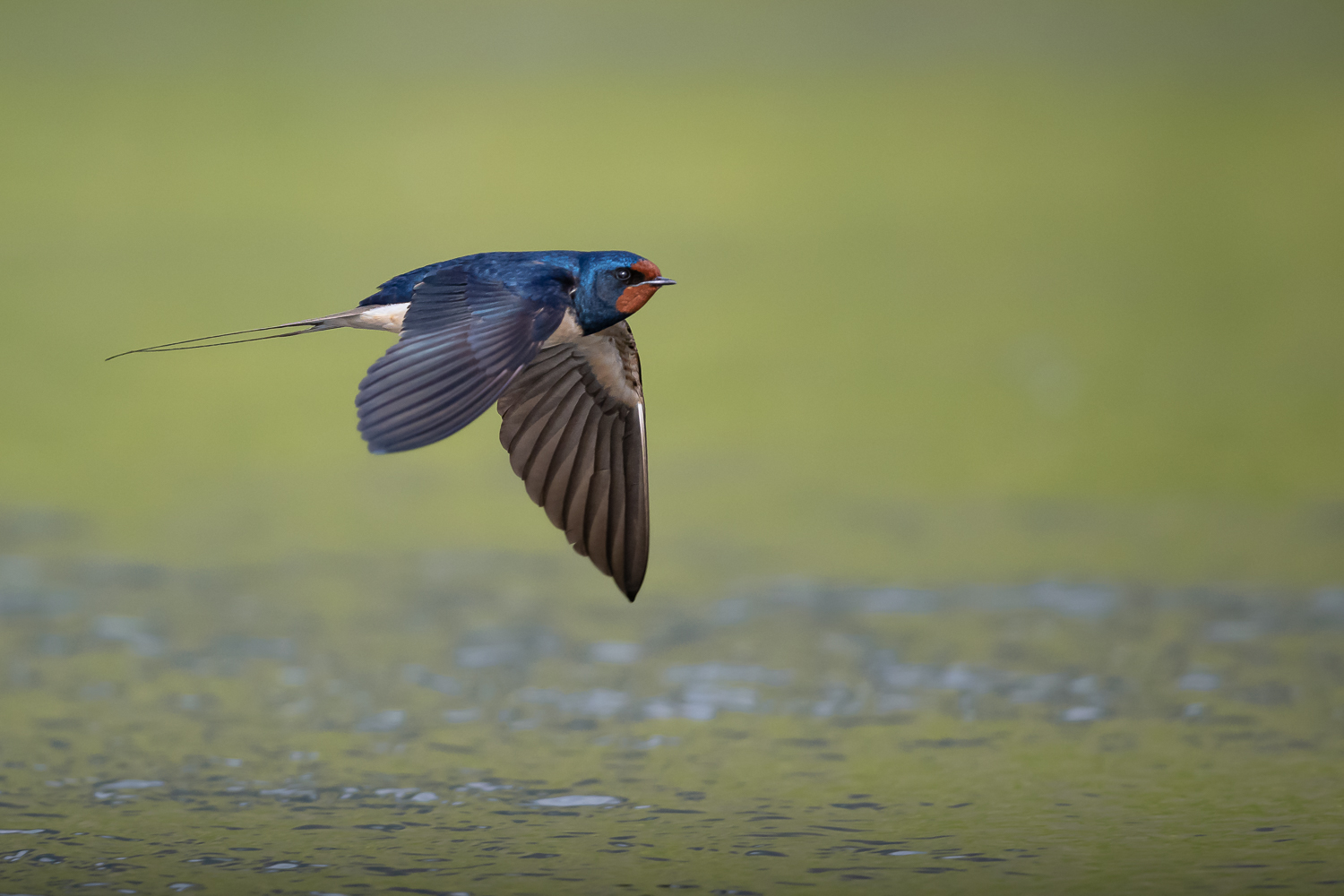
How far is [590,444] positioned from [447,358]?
755mm

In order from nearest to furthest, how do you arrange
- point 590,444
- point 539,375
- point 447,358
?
point 447,358 → point 590,444 → point 539,375

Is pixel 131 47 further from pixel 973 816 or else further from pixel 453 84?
pixel 973 816

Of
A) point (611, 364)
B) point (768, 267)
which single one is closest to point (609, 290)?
point (611, 364)

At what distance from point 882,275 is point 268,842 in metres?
7.96

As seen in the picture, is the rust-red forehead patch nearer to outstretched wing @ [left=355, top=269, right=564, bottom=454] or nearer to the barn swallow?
the barn swallow

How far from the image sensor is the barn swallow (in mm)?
2977

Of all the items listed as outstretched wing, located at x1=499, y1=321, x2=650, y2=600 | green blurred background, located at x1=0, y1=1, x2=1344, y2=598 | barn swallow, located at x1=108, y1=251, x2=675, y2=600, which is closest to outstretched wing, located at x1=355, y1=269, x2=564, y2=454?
barn swallow, located at x1=108, y1=251, x2=675, y2=600

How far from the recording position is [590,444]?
12.4 feet

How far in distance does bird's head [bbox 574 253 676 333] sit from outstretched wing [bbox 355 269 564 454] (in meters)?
0.14

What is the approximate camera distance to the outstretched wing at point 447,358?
2875 mm

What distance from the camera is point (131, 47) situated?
14.3 meters

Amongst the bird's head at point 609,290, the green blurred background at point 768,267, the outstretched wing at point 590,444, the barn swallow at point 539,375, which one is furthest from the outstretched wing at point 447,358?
the green blurred background at point 768,267

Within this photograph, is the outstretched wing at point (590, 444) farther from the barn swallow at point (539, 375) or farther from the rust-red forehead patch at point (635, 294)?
the rust-red forehead patch at point (635, 294)

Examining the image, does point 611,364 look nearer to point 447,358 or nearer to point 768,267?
point 447,358
